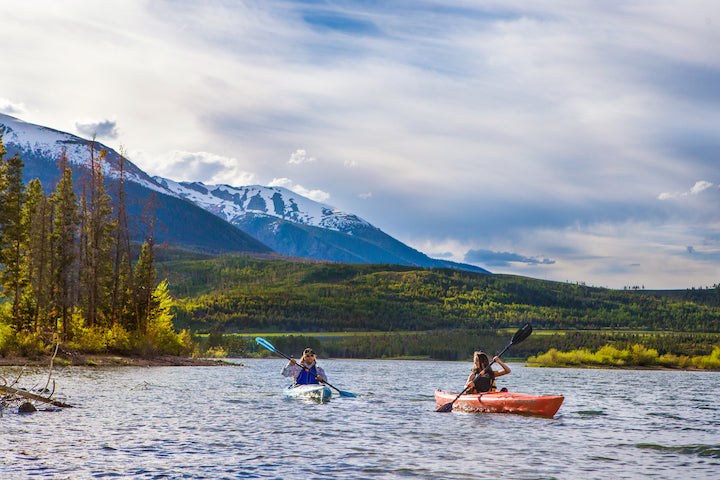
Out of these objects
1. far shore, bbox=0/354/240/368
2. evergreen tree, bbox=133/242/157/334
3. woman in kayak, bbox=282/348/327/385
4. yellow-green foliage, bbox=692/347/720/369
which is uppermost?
evergreen tree, bbox=133/242/157/334

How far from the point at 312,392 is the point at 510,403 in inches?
448

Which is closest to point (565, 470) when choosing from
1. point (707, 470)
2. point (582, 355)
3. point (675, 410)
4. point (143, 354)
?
point (707, 470)

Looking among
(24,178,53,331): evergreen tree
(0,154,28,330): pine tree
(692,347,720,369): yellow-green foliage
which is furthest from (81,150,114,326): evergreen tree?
(692,347,720,369): yellow-green foliage

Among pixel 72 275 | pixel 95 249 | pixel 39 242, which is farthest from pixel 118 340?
pixel 39 242

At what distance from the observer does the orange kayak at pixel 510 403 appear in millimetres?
30641

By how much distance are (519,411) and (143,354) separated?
2002 inches

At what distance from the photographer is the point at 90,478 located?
15.6 meters

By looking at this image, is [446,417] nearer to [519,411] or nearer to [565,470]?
[519,411]

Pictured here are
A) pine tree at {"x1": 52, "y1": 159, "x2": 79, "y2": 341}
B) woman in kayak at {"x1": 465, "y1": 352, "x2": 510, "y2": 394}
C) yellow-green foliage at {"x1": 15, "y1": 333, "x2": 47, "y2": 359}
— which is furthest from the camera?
pine tree at {"x1": 52, "y1": 159, "x2": 79, "y2": 341}

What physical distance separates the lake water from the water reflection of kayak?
1.62 feet

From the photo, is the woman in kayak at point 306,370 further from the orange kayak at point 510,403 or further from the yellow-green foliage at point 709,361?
the yellow-green foliage at point 709,361

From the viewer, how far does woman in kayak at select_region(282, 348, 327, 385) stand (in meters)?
38.6

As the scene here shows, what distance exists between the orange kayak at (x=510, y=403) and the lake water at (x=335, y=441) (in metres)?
0.46

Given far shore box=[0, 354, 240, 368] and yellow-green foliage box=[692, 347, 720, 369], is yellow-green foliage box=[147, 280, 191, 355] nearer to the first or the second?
far shore box=[0, 354, 240, 368]
